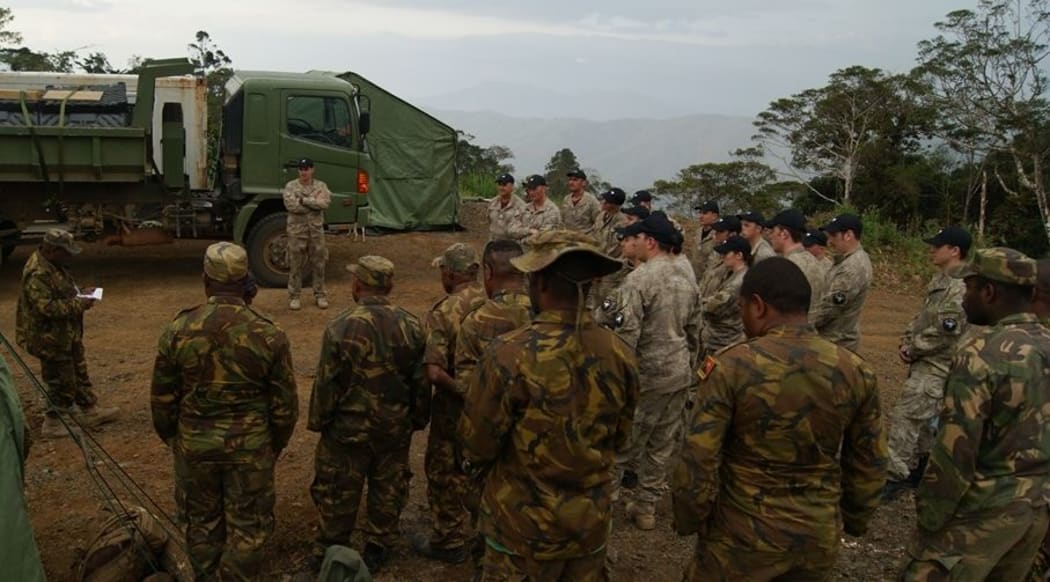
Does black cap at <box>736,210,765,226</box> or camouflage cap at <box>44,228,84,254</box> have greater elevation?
black cap at <box>736,210,765,226</box>

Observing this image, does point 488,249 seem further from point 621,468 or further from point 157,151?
point 157,151

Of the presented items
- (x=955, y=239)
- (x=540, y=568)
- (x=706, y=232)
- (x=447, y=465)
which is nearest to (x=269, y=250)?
(x=706, y=232)

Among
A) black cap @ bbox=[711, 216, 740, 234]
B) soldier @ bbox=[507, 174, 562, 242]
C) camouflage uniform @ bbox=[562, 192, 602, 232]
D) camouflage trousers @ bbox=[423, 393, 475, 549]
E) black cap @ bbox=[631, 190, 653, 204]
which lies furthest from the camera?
camouflage uniform @ bbox=[562, 192, 602, 232]

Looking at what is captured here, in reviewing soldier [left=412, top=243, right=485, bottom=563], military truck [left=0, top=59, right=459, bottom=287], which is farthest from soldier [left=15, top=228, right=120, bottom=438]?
military truck [left=0, top=59, right=459, bottom=287]

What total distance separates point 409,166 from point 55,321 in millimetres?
8760

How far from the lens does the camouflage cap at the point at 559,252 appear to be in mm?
2418

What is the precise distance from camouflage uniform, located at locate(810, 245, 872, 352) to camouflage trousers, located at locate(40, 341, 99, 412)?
16.7ft

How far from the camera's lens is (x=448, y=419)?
3.93 metres

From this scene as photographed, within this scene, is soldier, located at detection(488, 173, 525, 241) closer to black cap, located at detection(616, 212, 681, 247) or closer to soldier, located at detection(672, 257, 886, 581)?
black cap, located at detection(616, 212, 681, 247)

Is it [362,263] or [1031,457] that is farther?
[362,263]

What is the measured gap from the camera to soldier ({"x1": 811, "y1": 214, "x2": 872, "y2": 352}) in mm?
5113

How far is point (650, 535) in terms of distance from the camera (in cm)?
438

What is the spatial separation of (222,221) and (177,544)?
663 centimetres

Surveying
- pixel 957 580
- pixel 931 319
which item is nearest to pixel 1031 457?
pixel 957 580
